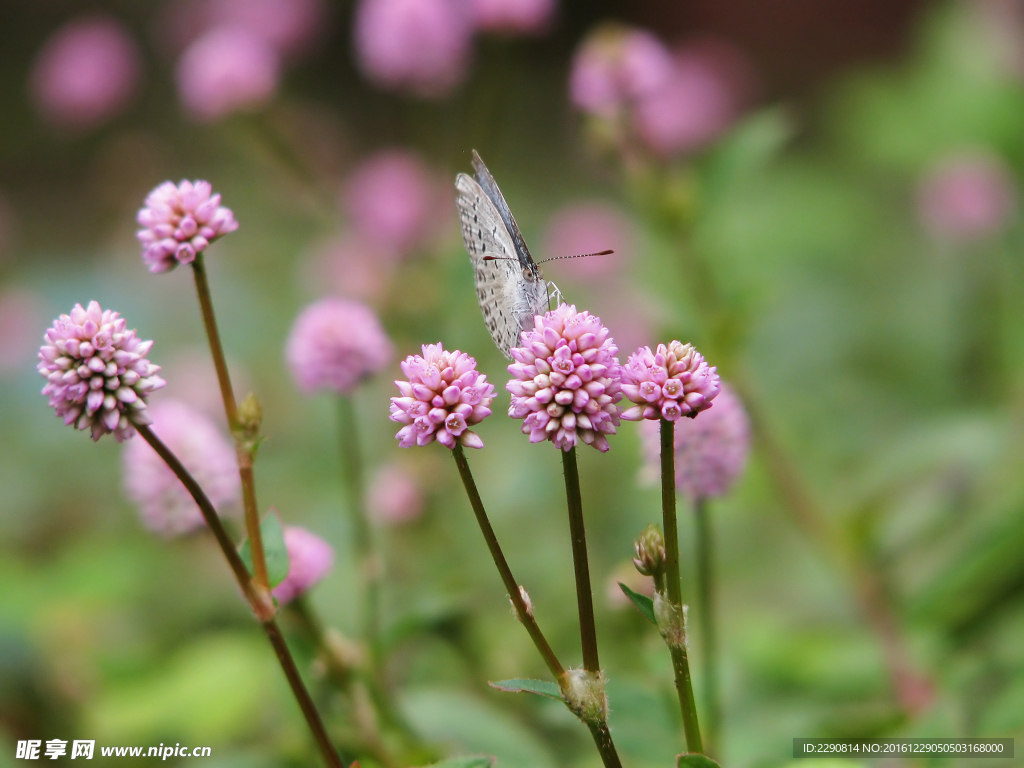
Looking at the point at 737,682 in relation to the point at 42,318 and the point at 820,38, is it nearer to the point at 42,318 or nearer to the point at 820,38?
the point at 42,318

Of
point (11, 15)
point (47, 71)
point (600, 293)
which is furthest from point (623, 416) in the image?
point (11, 15)

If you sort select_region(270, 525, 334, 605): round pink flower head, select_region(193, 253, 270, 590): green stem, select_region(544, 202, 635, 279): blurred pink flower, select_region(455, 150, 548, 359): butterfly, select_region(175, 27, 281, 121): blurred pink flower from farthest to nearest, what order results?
select_region(544, 202, 635, 279): blurred pink flower
select_region(175, 27, 281, 121): blurred pink flower
select_region(455, 150, 548, 359): butterfly
select_region(270, 525, 334, 605): round pink flower head
select_region(193, 253, 270, 590): green stem

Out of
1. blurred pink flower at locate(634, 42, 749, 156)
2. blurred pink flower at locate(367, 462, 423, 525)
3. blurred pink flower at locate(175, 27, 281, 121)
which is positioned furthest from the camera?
blurred pink flower at locate(634, 42, 749, 156)

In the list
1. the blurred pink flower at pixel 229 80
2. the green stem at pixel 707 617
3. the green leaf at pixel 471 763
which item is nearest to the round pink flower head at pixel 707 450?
the green stem at pixel 707 617

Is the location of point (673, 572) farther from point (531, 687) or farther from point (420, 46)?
point (420, 46)

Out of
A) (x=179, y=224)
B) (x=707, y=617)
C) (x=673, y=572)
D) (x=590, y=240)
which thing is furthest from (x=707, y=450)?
(x=590, y=240)

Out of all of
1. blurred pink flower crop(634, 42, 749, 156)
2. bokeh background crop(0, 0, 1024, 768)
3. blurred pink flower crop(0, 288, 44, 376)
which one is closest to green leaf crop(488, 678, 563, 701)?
bokeh background crop(0, 0, 1024, 768)

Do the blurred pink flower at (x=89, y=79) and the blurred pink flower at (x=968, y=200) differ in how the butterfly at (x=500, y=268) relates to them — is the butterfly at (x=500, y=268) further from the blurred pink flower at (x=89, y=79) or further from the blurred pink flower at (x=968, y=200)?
the blurred pink flower at (x=89, y=79)

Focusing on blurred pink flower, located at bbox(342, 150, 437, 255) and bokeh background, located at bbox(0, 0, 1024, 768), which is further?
blurred pink flower, located at bbox(342, 150, 437, 255)

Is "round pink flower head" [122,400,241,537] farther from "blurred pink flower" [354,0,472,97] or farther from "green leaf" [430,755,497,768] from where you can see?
"blurred pink flower" [354,0,472,97]
